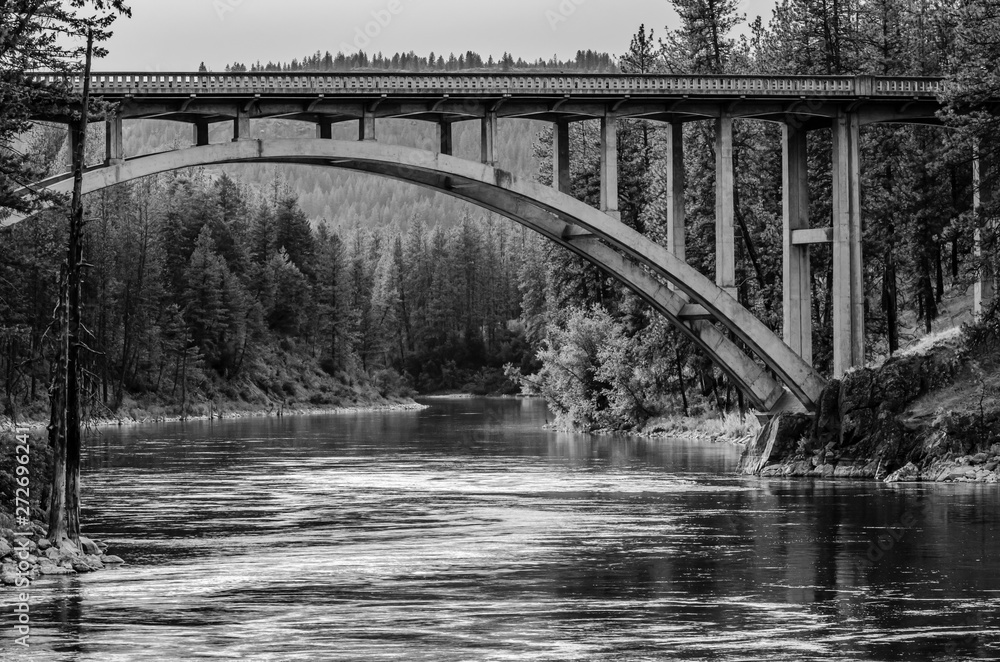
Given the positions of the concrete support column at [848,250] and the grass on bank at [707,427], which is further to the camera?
the grass on bank at [707,427]

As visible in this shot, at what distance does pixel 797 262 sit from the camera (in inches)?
1887

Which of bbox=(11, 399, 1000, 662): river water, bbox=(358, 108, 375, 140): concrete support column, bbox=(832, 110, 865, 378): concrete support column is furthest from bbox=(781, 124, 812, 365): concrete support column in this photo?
bbox=(358, 108, 375, 140): concrete support column

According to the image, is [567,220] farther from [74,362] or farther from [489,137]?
[74,362]

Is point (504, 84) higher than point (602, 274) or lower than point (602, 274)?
higher

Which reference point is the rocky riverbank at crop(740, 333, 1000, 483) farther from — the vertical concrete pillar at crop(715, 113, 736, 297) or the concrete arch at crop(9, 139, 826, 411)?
the vertical concrete pillar at crop(715, 113, 736, 297)

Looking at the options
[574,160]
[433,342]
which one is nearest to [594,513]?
[574,160]

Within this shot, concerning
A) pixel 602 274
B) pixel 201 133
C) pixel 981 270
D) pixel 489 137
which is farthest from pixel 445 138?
pixel 602 274

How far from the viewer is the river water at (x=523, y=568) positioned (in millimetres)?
19516

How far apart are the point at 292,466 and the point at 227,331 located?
57761 millimetres

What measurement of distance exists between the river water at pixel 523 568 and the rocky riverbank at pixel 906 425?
1830 mm

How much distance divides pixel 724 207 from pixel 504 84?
8.10 metres

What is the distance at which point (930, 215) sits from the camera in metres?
55.1

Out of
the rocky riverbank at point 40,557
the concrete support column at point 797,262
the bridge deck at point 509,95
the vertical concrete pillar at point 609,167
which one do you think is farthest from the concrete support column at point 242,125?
the rocky riverbank at point 40,557

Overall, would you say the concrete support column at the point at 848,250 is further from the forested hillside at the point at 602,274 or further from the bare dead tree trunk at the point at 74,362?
the bare dead tree trunk at the point at 74,362
